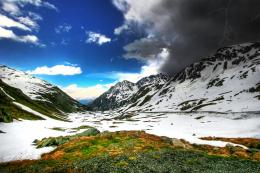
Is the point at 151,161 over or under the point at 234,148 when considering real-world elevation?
under

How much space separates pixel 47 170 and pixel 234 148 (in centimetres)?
3683

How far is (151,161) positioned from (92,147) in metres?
15.8

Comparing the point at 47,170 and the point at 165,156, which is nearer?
the point at 47,170

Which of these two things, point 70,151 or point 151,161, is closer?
point 151,161

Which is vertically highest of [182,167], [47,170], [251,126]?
[251,126]

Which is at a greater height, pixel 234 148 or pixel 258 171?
pixel 234 148

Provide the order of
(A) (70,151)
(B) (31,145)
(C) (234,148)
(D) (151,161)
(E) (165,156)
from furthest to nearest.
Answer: (B) (31,145)
(C) (234,148)
(A) (70,151)
(E) (165,156)
(D) (151,161)

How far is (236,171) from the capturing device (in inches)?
1246

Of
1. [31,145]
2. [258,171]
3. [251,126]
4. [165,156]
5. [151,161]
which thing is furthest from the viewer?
[251,126]

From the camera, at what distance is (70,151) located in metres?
47.0

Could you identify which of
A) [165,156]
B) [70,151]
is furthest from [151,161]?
[70,151]

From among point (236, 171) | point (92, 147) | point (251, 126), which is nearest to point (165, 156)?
point (236, 171)

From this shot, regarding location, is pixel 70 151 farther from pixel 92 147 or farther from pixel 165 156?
pixel 165 156

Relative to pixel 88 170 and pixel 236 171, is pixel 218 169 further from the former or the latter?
pixel 88 170
